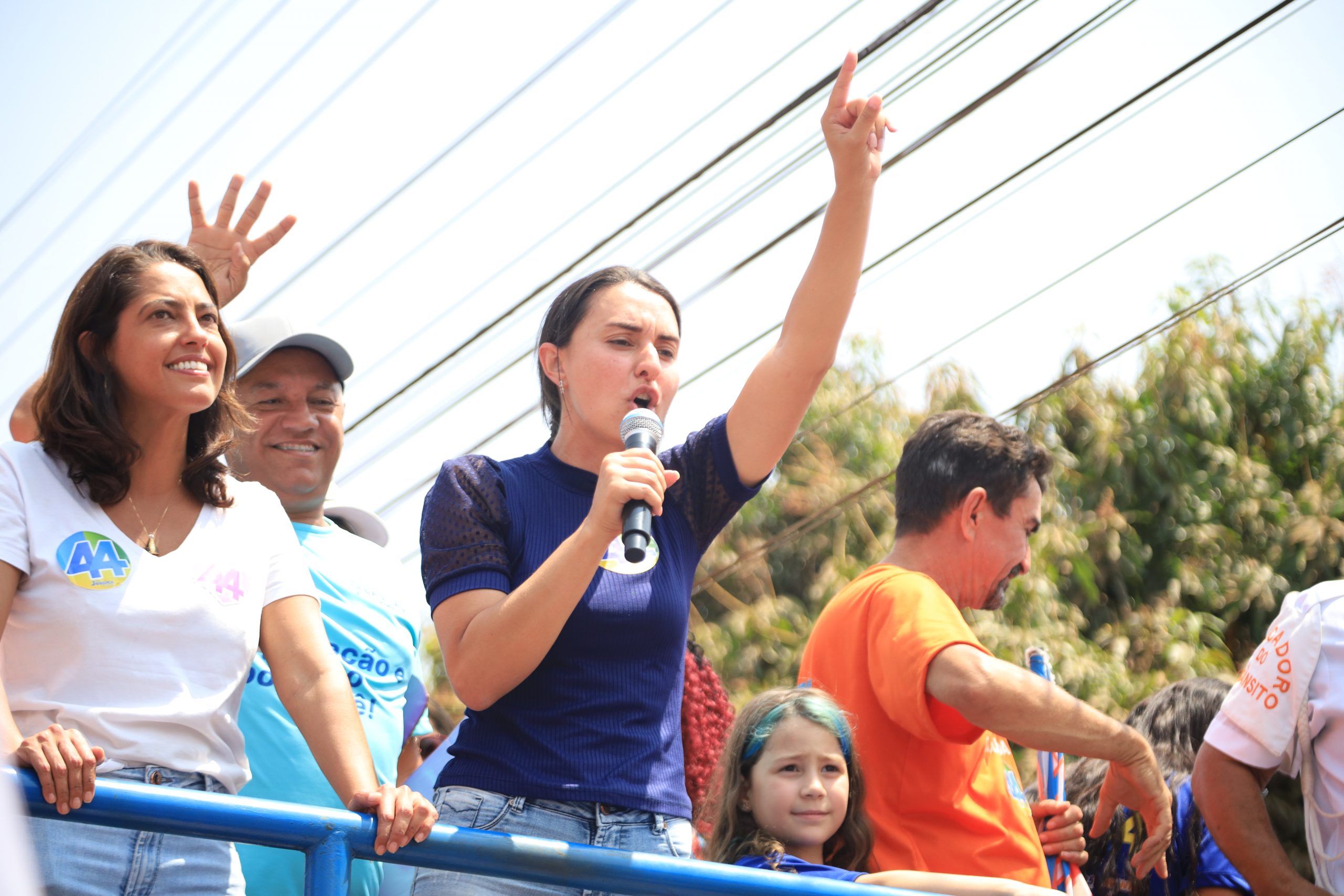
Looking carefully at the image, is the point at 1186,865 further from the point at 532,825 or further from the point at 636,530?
the point at 636,530

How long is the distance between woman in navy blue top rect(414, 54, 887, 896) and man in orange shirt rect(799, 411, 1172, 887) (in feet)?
A: 1.91

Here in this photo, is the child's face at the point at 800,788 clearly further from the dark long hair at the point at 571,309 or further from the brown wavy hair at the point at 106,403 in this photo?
the brown wavy hair at the point at 106,403

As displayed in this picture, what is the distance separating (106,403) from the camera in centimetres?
262

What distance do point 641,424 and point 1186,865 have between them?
2.22 m

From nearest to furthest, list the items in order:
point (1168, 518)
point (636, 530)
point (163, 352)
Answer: point (636, 530)
point (163, 352)
point (1168, 518)

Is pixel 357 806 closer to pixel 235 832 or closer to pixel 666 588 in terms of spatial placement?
pixel 235 832

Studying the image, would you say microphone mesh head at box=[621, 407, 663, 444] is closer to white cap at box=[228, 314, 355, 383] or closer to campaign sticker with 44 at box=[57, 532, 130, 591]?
campaign sticker with 44 at box=[57, 532, 130, 591]

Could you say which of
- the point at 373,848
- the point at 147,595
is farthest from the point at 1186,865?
the point at 147,595

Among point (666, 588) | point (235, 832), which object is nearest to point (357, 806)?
point (235, 832)

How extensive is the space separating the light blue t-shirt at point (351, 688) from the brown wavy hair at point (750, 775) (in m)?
0.80

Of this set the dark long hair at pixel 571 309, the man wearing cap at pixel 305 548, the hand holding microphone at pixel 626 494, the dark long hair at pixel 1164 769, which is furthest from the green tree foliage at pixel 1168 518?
the hand holding microphone at pixel 626 494

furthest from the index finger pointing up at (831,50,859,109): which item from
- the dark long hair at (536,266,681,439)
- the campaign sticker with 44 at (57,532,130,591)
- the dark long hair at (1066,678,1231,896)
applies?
the dark long hair at (1066,678,1231,896)

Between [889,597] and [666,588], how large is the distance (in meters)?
0.77

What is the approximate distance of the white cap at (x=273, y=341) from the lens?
3826 millimetres
